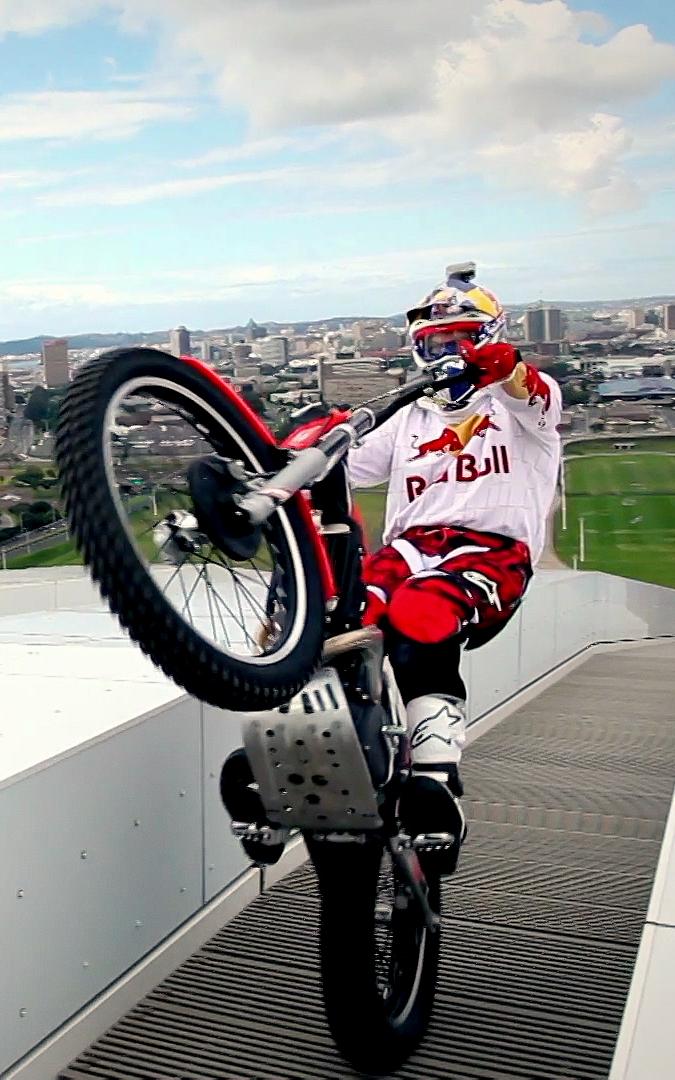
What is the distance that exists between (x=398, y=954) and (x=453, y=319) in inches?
52.7

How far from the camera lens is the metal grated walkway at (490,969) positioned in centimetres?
283

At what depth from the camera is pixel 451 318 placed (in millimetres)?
2812

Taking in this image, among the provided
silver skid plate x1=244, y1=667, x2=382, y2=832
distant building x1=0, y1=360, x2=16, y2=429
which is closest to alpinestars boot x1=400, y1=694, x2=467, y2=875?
silver skid plate x1=244, y1=667, x2=382, y2=832

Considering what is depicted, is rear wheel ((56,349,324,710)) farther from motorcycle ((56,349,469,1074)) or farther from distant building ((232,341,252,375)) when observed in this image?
distant building ((232,341,252,375))

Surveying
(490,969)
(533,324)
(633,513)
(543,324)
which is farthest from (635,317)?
(633,513)

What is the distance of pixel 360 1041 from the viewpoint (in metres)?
2.65

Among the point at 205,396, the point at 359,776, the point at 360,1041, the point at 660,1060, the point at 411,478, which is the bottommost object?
the point at 360,1041

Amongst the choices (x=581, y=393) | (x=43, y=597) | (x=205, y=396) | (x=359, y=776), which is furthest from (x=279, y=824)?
(x=43, y=597)

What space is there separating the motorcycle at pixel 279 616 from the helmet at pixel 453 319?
204mm

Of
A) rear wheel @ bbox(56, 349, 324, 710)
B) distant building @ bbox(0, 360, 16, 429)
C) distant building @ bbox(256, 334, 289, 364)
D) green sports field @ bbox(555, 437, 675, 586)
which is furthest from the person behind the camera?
green sports field @ bbox(555, 437, 675, 586)

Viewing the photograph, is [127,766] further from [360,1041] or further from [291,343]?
[291,343]

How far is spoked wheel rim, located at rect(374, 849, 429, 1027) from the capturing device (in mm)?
2781

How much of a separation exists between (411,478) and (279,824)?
3.04ft

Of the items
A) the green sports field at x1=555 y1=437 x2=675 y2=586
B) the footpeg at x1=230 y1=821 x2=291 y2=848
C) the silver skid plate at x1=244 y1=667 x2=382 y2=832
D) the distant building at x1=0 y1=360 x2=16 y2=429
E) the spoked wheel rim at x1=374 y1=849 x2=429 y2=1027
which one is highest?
the distant building at x1=0 y1=360 x2=16 y2=429
